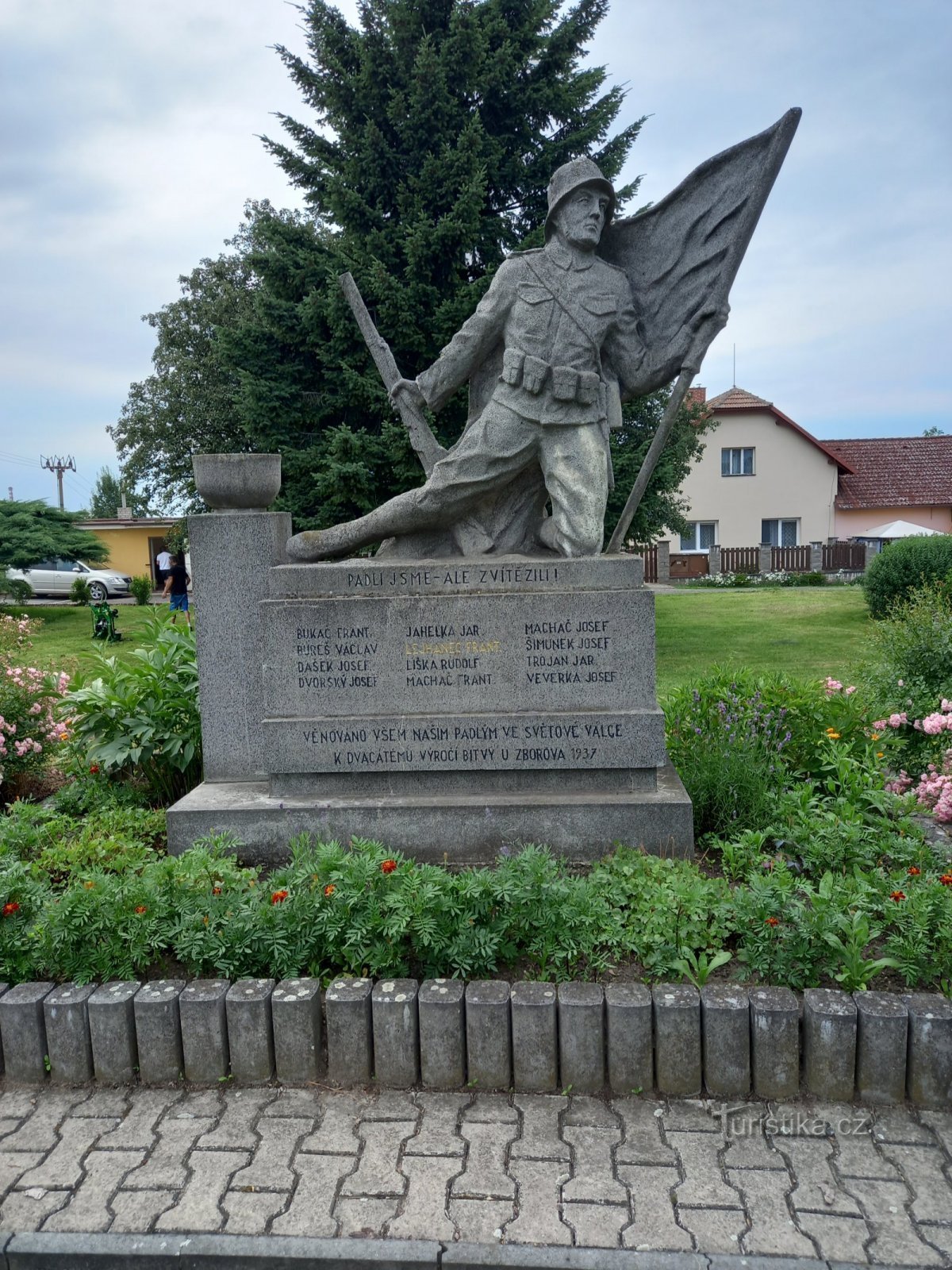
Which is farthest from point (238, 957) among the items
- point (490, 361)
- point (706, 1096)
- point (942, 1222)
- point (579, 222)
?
point (579, 222)

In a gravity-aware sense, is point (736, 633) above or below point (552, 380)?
below

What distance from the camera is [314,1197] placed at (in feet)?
9.07

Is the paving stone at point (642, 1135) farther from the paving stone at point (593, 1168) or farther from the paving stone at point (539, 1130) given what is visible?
the paving stone at point (539, 1130)

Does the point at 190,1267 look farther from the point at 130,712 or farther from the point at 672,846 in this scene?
the point at 130,712

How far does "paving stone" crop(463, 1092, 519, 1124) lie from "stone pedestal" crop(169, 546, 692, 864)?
5.05 ft

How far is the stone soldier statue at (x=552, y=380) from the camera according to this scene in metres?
4.93

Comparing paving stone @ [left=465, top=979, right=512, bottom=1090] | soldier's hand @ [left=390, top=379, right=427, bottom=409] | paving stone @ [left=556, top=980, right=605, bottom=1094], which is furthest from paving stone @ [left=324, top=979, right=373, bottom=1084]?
soldier's hand @ [left=390, top=379, right=427, bottom=409]

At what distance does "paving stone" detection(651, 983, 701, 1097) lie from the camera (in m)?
3.17

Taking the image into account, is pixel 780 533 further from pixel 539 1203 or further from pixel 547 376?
pixel 539 1203

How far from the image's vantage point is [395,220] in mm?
14031

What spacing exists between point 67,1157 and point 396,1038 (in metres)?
1.07

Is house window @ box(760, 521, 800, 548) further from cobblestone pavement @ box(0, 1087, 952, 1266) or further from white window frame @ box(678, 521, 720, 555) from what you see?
cobblestone pavement @ box(0, 1087, 952, 1266)

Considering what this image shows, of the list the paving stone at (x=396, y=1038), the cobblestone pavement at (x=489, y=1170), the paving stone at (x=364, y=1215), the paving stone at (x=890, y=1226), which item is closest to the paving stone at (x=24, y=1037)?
the cobblestone pavement at (x=489, y=1170)

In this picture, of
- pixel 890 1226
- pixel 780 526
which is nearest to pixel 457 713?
pixel 890 1226
